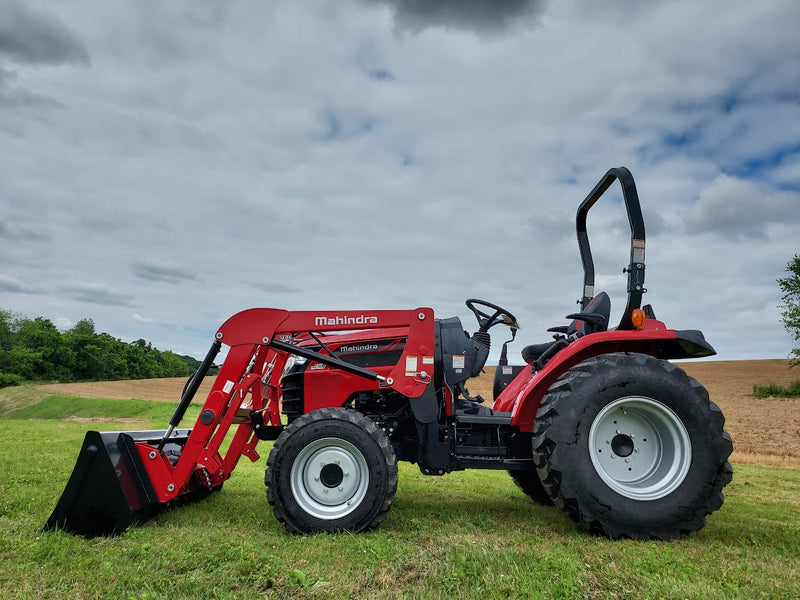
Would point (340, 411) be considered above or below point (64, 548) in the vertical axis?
above

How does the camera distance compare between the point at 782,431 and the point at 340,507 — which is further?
the point at 782,431

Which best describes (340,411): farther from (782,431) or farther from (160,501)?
(782,431)

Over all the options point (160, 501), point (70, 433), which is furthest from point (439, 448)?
point (70, 433)

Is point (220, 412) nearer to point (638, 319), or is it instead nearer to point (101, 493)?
point (101, 493)

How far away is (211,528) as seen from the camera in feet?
14.4

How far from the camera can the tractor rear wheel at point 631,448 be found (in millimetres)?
4223

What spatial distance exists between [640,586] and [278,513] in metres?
2.49

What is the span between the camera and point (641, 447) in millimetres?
4570

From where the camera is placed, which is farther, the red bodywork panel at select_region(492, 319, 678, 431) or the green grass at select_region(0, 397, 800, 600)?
the red bodywork panel at select_region(492, 319, 678, 431)

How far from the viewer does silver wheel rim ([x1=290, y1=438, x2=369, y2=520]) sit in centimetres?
433

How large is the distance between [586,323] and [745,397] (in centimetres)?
2701

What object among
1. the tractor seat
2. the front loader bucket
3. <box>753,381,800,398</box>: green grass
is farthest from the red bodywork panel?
<box>753,381,800,398</box>: green grass

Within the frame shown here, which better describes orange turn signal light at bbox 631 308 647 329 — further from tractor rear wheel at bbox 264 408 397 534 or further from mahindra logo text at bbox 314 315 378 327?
tractor rear wheel at bbox 264 408 397 534

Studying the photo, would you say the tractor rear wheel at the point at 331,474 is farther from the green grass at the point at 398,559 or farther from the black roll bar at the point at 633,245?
the black roll bar at the point at 633,245
